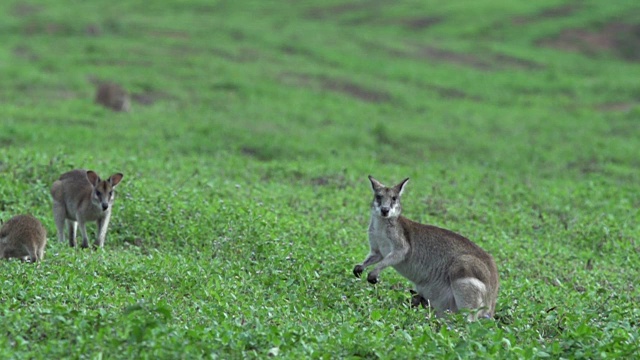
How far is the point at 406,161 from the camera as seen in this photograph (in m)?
20.4

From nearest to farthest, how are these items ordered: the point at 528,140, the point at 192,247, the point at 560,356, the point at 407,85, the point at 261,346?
1. the point at 261,346
2. the point at 560,356
3. the point at 192,247
4. the point at 528,140
5. the point at 407,85

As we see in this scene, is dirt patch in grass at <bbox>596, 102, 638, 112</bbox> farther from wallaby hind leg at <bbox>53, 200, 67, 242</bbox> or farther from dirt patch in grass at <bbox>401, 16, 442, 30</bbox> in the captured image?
wallaby hind leg at <bbox>53, 200, 67, 242</bbox>

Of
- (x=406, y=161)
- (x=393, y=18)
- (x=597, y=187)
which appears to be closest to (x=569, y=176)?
(x=597, y=187)

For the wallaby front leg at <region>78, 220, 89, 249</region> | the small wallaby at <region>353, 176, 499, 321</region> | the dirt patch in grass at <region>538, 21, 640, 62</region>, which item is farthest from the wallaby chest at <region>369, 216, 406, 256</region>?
the dirt patch in grass at <region>538, 21, 640, 62</region>

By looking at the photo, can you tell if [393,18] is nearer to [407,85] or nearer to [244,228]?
[407,85]

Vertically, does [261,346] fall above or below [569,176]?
above

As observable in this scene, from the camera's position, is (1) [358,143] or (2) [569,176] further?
(1) [358,143]

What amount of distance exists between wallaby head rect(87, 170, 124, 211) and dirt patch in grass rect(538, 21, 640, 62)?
33734 millimetres

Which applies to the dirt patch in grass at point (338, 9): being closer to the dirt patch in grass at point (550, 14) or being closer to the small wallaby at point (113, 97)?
the dirt patch in grass at point (550, 14)

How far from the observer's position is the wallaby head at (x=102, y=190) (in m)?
11.2

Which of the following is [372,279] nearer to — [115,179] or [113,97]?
[115,179]

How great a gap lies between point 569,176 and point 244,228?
10.3 m

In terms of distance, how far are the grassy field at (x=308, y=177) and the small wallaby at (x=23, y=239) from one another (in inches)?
10.6

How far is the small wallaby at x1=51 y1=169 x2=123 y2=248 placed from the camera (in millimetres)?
11297
